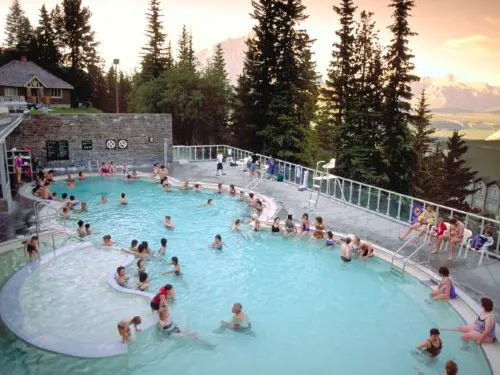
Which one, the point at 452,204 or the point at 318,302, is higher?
the point at 318,302

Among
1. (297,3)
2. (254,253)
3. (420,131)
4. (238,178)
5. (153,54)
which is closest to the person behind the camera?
(254,253)

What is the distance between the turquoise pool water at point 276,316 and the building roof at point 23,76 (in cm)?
3451

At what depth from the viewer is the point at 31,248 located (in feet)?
38.6

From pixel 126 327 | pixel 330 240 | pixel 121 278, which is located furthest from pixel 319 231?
pixel 126 327

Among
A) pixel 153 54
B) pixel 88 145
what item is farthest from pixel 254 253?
pixel 153 54

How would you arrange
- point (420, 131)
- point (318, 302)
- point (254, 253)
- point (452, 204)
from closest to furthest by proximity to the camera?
point (318, 302) → point (254, 253) → point (420, 131) → point (452, 204)

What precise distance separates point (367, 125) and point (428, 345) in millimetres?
23722

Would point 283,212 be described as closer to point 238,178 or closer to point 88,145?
point 238,178

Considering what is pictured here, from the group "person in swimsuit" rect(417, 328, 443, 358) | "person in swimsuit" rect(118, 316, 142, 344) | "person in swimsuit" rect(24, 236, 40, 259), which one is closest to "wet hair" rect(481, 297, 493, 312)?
"person in swimsuit" rect(417, 328, 443, 358)

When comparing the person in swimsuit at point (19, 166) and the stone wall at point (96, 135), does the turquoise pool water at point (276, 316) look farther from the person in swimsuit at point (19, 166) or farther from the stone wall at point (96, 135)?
the stone wall at point (96, 135)

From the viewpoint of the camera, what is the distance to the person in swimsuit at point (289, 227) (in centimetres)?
1470

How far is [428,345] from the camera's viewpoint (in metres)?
8.24

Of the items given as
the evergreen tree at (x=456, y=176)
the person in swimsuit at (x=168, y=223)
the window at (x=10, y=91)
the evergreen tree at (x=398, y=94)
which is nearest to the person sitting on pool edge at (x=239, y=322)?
the person in swimsuit at (x=168, y=223)

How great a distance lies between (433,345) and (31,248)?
11.0 meters
